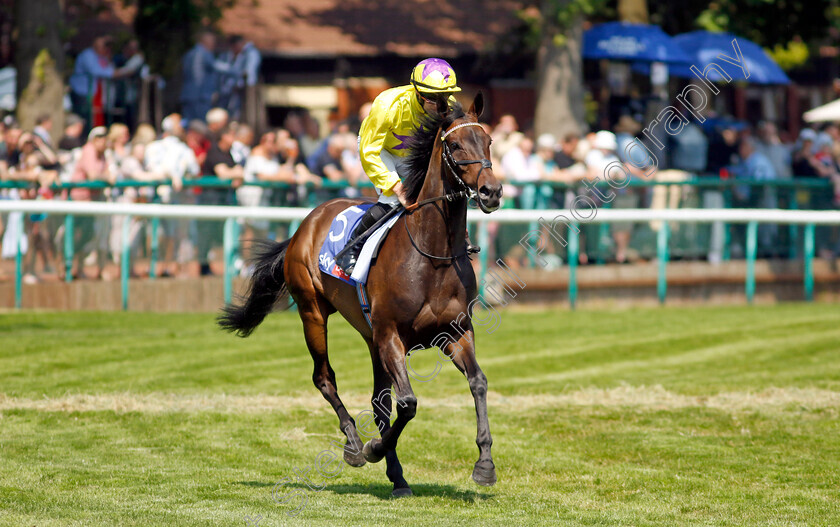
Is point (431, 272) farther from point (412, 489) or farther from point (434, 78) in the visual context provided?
point (412, 489)

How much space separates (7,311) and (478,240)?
4.99 metres

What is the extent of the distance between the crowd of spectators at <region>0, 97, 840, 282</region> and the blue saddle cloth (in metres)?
5.67

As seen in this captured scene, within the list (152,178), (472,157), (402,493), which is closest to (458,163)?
(472,157)

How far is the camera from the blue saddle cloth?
692 cm

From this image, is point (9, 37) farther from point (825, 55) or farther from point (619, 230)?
point (825, 55)

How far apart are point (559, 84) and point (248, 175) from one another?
5.85 m

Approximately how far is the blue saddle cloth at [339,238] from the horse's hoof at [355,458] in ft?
3.06

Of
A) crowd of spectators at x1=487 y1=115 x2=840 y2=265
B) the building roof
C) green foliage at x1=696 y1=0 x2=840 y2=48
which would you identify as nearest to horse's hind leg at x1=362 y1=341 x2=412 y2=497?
crowd of spectators at x1=487 y1=115 x2=840 y2=265

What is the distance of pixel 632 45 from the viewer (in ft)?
57.6

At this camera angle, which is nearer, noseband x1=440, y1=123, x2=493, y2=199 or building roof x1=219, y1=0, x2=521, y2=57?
noseband x1=440, y1=123, x2=493, y2=199

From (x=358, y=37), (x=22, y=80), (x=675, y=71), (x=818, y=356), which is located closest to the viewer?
(x=818, y=356)

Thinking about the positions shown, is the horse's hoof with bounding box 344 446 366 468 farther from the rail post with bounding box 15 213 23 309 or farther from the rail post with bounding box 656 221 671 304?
the rail post with bounding box 656 221 671 304

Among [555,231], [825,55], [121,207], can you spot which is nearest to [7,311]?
[121,207]

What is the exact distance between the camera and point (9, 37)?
60.2ft
